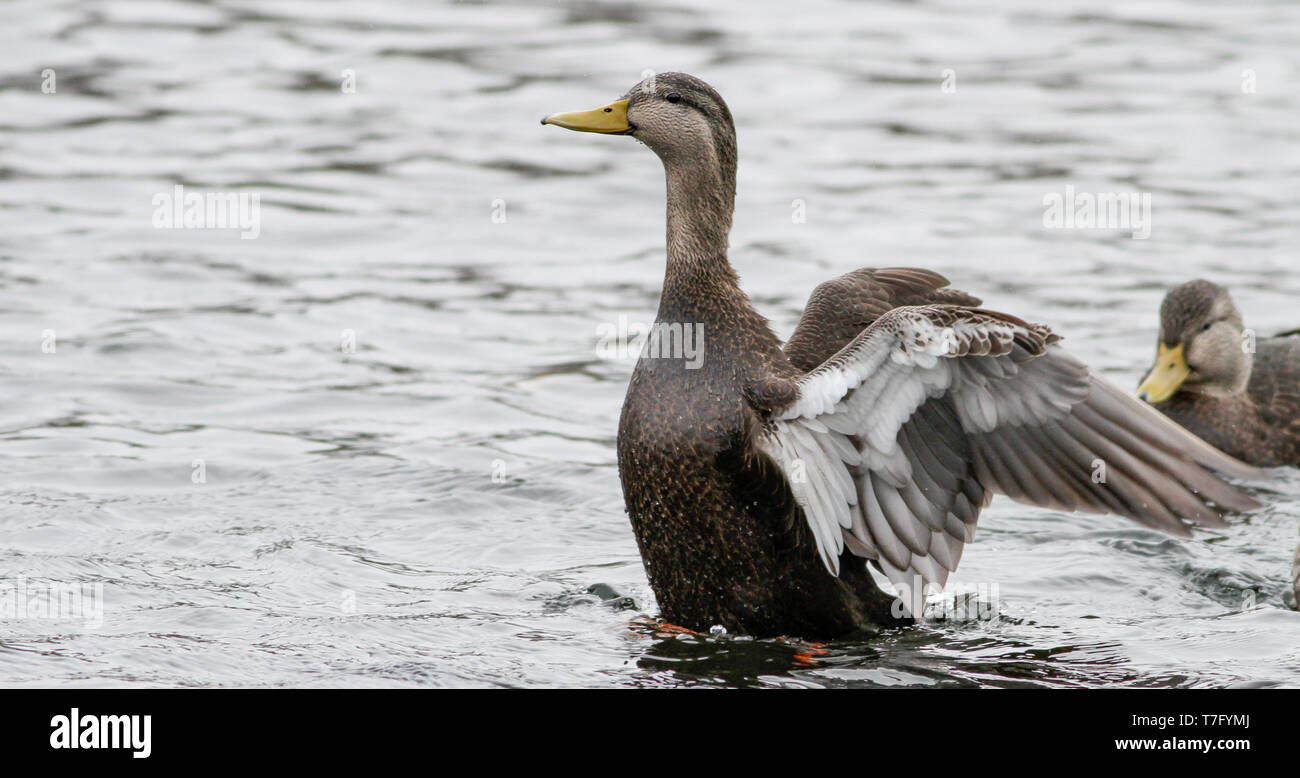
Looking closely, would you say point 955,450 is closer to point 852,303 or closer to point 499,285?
point 852,303

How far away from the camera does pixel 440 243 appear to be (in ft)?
39.4

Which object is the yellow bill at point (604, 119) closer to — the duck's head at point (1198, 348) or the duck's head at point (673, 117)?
the duck's head at point (673, 117)

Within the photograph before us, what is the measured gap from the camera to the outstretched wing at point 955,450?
5848 millimetres

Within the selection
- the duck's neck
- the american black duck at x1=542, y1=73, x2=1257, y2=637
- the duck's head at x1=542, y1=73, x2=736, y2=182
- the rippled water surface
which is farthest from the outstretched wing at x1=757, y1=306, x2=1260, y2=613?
the duck's head at x1=542, y1=73, x2=736, y2=182

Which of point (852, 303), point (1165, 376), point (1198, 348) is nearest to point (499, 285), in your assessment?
point (1165, 376)

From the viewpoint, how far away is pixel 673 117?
635 cm

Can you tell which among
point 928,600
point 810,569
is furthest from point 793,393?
point 928,600

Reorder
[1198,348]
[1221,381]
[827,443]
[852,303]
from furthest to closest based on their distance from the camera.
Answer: [1221,381], [1198,348], [852,303], [827,443]

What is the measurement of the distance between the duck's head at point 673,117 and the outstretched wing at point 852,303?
2.62 ft

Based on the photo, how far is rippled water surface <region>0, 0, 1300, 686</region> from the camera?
6547 mm

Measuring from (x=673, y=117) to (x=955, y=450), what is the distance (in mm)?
1520

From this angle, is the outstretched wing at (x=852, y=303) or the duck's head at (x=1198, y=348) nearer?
the outstretched wing at (x=852, y=303)

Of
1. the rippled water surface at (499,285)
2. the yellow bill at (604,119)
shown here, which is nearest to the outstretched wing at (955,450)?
the rippled water surface at (499,285)

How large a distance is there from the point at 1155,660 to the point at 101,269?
728 centimetres
